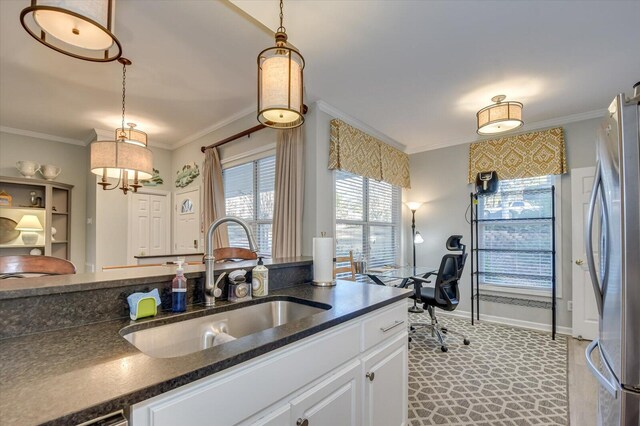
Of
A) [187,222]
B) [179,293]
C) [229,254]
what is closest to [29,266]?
[179,293]

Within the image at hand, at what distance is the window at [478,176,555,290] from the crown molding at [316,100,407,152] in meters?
1.51

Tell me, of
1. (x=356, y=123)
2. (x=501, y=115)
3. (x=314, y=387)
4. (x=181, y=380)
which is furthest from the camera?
(x=356, y=123)

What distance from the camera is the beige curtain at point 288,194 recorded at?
3.37 metres

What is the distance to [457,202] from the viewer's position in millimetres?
4656

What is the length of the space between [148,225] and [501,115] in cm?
522

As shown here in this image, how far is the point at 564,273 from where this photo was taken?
3818 millimetres

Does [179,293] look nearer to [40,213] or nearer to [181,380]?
[181,380]

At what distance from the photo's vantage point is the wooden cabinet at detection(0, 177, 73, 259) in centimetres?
412

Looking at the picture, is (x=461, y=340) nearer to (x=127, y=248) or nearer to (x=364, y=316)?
→ (x=364, y=316)

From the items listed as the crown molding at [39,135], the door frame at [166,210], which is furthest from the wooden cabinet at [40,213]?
the door frame at [166,210]

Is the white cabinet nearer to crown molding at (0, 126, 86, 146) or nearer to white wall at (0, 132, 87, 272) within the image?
white wall at (0, 132, 87, 272)

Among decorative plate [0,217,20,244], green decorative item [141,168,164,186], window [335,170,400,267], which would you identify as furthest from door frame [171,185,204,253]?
window [335,170,400,267]

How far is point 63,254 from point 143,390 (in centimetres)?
546

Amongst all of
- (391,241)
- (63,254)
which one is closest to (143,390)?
(391,241)
